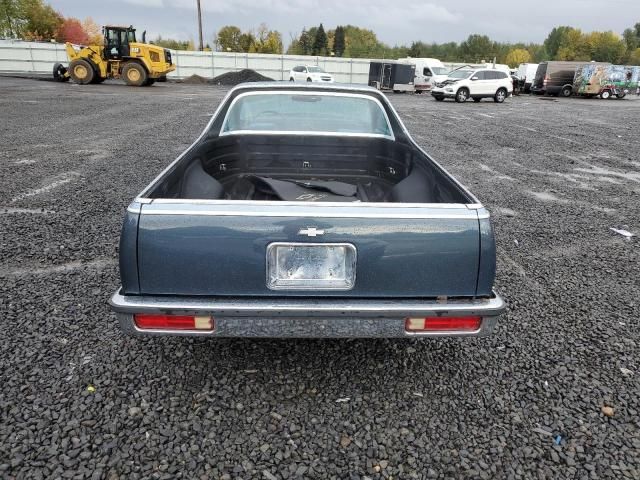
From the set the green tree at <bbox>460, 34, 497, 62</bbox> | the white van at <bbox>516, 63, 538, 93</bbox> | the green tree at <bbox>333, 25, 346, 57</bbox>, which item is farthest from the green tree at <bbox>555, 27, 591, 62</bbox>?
the white van at <bbox>516, 63, 538, 93</bbox>

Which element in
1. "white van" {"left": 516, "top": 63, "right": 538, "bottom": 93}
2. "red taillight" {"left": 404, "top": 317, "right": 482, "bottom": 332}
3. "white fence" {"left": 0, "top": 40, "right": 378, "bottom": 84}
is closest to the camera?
"red taillight" {"left": 404, "top": 317, "right": 482, "bottom": 332}

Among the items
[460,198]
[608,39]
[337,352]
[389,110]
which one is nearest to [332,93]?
[389,110]

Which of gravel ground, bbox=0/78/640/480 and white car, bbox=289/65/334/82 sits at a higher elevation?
white car, bbox=289/65/334/82

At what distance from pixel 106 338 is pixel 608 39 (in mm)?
126210

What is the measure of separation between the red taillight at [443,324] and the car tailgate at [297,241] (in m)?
0.15

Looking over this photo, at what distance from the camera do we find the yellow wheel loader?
961 inches

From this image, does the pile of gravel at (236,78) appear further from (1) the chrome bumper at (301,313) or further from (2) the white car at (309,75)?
(1) the chrome bumper at (301,313)

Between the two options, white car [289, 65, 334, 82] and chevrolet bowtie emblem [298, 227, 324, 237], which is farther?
white car [289, 65, 334, 82]

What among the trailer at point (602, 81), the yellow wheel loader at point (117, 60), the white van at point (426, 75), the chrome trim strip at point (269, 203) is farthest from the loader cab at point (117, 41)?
the trailer at point (602, 81)

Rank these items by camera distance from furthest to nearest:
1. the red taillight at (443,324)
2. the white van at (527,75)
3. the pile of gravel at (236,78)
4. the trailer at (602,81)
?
the white van at (527,75)
the pile of gravel at (236,78)
the trailer at (602,81)
the red taillight at (443,324)

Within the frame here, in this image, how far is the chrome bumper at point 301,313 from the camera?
2.21 m

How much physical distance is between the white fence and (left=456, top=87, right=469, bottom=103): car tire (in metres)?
19.1

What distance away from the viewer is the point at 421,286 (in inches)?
90.1

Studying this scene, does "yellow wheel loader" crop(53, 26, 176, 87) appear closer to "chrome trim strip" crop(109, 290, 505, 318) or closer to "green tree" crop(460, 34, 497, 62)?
"chrome trim strip" crop(109, 290, 505, 318)
